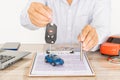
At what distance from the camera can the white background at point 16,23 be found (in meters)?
2.26

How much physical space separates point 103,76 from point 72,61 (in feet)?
0.59

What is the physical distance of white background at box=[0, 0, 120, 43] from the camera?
7.41 ft

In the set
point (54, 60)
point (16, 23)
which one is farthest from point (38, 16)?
point (16, 23)

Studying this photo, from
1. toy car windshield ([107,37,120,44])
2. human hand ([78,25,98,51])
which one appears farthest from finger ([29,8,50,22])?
toy car windshield ([107,37,120,44])

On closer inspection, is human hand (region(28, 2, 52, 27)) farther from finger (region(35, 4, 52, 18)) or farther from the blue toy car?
the blue toy car

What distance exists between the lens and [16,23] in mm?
2301

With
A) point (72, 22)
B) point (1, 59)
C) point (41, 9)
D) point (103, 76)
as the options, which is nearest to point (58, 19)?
point (72, 22)

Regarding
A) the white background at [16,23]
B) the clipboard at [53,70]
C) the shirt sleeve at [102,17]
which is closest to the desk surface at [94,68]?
the clipboard at [53,70]

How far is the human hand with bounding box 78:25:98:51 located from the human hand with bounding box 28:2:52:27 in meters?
0.16

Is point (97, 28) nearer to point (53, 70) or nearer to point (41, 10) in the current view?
point (41, 10)

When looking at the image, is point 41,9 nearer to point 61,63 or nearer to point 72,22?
point 61,63

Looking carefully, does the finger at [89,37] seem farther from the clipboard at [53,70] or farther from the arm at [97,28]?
the clipboard at [53,70]

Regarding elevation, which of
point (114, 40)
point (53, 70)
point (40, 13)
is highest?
point (40, 13)

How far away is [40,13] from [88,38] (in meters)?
0.23
